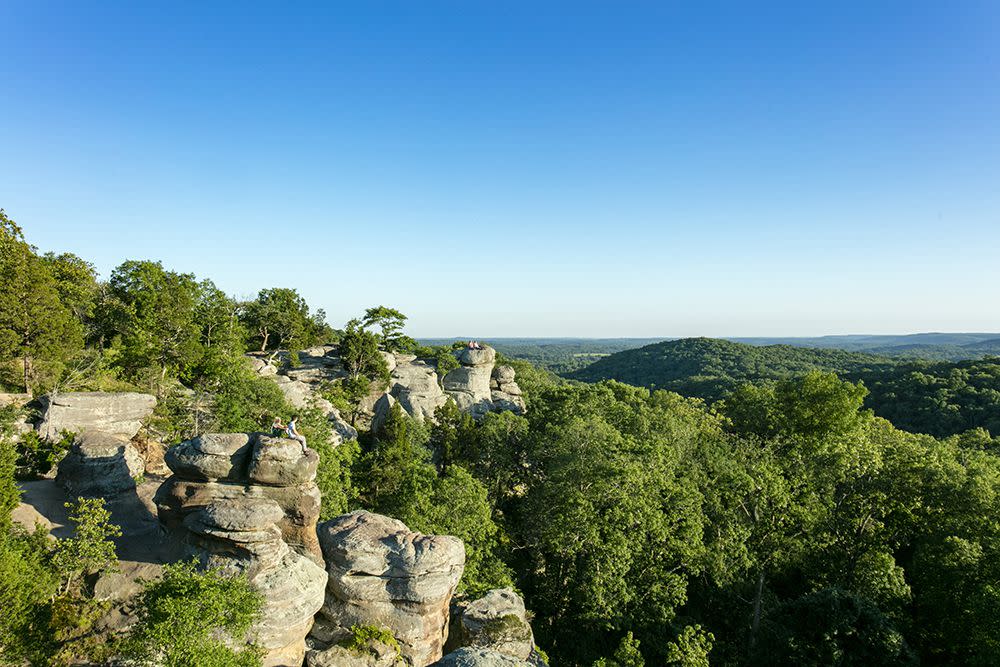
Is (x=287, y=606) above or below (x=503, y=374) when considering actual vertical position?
below

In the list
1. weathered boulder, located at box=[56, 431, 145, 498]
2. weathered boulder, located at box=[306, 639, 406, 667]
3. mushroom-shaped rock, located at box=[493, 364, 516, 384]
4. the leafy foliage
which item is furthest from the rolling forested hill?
weathered boulder, located at box=[56, 431, 145, 498]

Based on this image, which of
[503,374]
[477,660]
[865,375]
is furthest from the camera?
[865,375]

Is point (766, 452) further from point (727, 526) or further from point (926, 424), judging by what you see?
point (926, 424)

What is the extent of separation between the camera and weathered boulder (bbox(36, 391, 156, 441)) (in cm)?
Result: 2584

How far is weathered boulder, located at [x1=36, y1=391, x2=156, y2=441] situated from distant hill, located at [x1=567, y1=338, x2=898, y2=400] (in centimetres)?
11701

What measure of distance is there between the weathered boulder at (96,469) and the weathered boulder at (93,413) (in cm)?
366

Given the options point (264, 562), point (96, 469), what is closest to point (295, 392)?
point (96, 469)

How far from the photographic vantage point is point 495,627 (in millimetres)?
18562

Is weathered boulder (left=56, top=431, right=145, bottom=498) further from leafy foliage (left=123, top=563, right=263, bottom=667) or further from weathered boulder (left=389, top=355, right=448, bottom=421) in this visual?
weathered boulder (left=389, top=355, right=448, bottom=421)

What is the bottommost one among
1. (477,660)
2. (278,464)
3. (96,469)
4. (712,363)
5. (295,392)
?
(712,363)

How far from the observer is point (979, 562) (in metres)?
21.5

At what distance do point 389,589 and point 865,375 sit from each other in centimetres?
11658

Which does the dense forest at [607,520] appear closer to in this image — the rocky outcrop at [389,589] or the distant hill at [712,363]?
the rocky outcrop at [389,589]

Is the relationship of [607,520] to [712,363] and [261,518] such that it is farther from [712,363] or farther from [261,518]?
[712,363]
